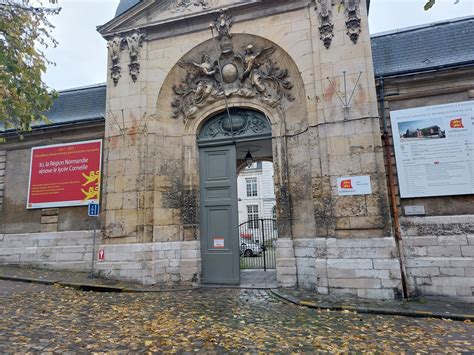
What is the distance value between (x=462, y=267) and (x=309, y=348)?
4.27 m

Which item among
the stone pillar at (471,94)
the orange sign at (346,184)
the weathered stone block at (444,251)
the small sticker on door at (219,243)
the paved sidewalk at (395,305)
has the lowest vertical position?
the paved sidewalk at (395,305)

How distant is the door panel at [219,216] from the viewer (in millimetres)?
8148

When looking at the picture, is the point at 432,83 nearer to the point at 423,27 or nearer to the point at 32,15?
the point at 423,27

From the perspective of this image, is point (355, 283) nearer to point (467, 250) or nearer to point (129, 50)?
point (467, 250)

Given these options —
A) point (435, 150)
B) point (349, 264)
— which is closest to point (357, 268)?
point (349, 264)

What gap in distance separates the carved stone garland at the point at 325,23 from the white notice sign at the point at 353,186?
3118 mm

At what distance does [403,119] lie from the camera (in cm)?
708

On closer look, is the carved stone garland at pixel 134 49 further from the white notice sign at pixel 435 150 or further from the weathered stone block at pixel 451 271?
the weathered stone block at pixel 451 271

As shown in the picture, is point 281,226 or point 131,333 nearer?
point 131,333

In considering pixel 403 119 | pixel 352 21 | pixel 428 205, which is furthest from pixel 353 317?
pixel 352 21

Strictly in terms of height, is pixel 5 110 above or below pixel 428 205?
above

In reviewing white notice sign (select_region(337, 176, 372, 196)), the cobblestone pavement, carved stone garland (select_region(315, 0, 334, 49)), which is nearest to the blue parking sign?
the cobblestone pavement

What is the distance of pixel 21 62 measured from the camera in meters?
5.93

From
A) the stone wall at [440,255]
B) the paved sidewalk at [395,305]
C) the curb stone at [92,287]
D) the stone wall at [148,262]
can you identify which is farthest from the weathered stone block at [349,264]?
the stone wall at [148,262]
